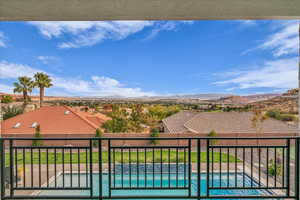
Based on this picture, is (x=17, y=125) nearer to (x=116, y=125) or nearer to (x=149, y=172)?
(x=116, y=125)

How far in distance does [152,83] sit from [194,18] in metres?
3.69

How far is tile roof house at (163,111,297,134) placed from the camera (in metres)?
5.37

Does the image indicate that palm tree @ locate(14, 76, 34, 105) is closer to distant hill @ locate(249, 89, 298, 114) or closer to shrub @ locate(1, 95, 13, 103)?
shrub @ locate(1, 95, 13, 103)

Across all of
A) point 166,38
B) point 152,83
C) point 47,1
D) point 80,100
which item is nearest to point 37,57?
point 80,100

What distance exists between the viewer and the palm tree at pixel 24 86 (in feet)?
15.4

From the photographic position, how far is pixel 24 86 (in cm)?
474

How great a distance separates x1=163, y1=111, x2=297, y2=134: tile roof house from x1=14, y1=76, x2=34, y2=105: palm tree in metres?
3.59

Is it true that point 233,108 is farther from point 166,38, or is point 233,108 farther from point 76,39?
point 76,39

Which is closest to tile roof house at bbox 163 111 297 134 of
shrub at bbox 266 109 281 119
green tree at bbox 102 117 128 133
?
shrub at bbox 266 109 281 119

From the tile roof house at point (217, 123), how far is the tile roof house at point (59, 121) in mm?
2000

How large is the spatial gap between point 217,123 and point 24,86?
5360 millimetres

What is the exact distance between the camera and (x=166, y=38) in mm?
5668

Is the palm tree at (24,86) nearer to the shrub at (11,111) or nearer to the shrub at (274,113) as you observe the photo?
the shrub at (11,111)

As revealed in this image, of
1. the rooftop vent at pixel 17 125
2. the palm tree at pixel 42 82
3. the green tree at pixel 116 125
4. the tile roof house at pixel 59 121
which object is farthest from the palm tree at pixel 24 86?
the green tree at pixel 116 125
